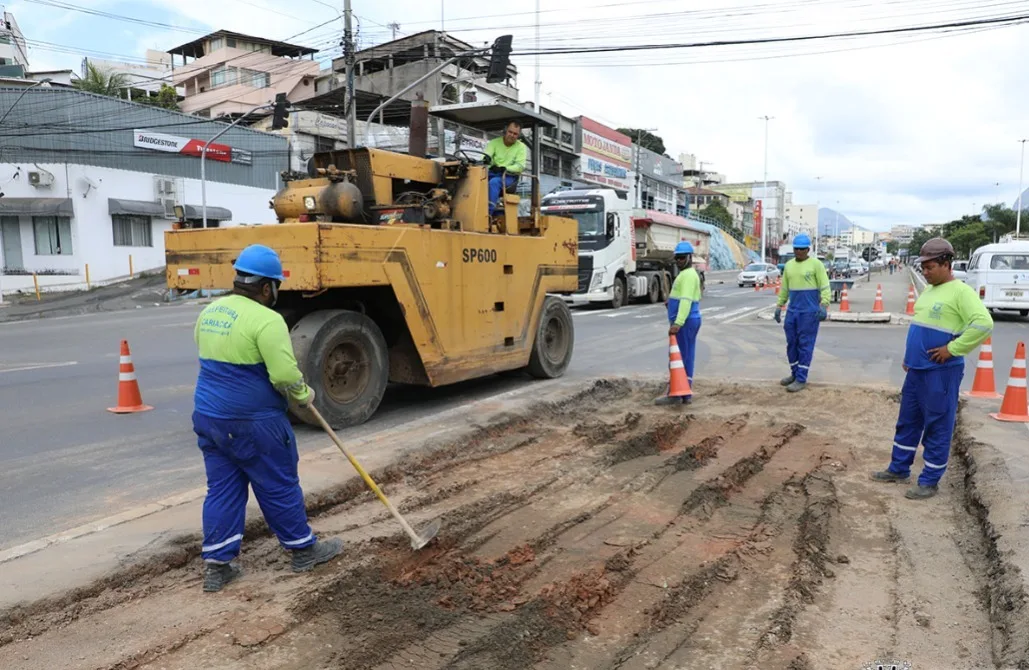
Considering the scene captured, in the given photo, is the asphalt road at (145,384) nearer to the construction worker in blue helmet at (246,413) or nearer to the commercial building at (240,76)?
the construction worker in blue helmet at (246,413)

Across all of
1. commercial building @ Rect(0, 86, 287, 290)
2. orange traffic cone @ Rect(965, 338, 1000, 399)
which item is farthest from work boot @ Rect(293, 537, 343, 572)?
commercial building @ Rect(0, 86, 287, 290)

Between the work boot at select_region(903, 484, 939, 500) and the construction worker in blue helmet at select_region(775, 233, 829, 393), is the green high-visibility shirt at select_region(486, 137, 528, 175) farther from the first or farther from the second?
the work boot at select_region(903, 484, 939, 500)

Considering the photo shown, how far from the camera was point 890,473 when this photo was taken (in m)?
5.23

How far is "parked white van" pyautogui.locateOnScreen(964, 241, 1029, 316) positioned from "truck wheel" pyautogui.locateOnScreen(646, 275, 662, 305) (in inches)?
360

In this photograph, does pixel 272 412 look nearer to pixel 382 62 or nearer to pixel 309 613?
pixel 309 613

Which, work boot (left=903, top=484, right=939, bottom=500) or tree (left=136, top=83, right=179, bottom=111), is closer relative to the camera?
work boot (left=903, top=484, right=939, bottom=500)

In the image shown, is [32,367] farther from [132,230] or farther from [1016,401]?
[132,230]

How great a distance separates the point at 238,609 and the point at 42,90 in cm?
2868

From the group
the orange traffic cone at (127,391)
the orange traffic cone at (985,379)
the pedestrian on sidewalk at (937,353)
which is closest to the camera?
the pedestrian on sidewalk at (937,353)

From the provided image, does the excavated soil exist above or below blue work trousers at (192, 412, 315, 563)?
below

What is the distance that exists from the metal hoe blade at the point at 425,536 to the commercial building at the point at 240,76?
47.9 m

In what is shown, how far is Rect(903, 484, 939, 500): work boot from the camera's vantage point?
16.0ft

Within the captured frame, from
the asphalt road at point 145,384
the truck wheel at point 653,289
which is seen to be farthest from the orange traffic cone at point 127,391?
the truck wheel at point 653,289

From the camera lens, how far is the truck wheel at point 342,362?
616 centimetres
